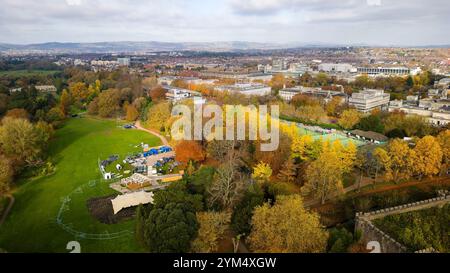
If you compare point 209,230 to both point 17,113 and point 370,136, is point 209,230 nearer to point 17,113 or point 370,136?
point 370,136

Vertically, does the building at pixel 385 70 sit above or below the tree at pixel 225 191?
above

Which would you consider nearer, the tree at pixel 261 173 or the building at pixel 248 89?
the tree at pixel 261 173

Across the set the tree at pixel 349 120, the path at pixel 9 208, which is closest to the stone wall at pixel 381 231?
the path at pixel 9 208

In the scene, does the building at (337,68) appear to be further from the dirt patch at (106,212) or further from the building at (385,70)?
the dirt patch at (106,212)

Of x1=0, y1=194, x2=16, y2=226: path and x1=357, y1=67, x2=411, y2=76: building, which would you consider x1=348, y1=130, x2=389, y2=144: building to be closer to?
x1=0, y1=194, x2=16, y2=226: path

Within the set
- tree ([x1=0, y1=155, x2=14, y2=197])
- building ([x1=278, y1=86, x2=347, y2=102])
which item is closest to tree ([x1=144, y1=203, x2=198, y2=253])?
tree ([x1=0, y1=155, x2=14, y2=197])
